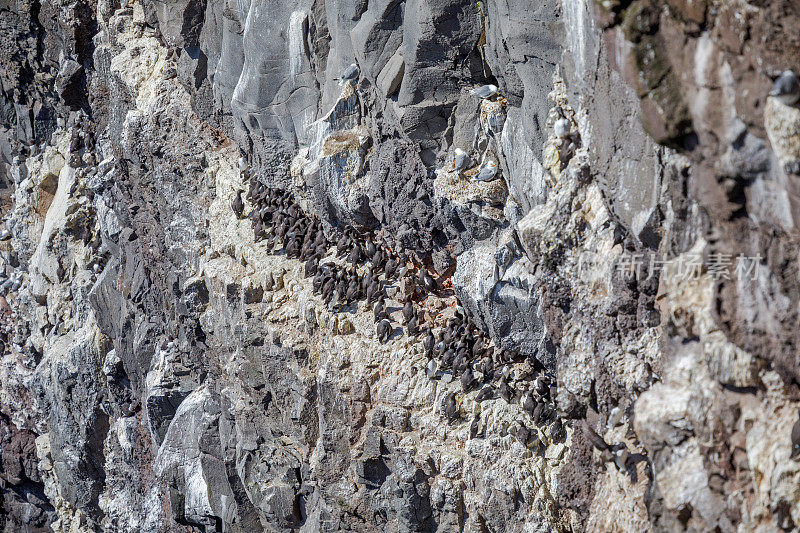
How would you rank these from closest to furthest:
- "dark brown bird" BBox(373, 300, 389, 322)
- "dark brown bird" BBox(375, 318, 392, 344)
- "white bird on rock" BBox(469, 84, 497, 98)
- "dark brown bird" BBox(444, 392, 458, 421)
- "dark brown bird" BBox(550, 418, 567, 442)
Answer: "dark brown bird" BBox(550, 418, 567, 442) → "white bird on rock" BBox(469, 84, 497, 98) → "dark brown bird" BBox(444, 392, 458, 421) → "dark brown bird" BBox(375, 318, 392, 344) → "dark brown bird" BBox(373, 300, 389, 322)

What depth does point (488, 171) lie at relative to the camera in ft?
19.6

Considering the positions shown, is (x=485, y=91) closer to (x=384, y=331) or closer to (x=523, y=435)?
(x=384, y=331)

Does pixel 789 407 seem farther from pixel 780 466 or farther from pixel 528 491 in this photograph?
pixel 528 491

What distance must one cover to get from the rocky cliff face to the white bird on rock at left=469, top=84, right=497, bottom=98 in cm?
2

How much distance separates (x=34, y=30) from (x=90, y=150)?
2806 mm

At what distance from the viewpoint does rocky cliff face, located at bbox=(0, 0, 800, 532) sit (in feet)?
10.6

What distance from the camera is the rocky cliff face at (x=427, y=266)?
322 cm

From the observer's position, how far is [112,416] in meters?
13.2

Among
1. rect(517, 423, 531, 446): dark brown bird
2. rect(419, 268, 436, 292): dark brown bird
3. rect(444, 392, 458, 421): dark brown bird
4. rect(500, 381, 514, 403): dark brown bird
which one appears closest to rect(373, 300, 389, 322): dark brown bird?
rect(419, 268, 436, 292): dark brown bird

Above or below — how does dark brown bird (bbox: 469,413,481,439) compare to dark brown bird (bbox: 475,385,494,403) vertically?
below

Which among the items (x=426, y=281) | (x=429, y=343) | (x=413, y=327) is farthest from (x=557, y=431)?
(x=426, y=281)

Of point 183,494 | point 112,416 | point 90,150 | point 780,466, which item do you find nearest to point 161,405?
point 183,494

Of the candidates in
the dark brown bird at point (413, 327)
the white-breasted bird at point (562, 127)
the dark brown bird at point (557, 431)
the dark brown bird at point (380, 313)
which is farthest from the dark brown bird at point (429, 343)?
the white-breasted bird at point (562, 127)

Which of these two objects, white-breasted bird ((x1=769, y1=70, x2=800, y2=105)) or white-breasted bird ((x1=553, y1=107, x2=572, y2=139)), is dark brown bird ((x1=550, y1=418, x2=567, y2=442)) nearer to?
white-breasted bird ((x1=553, y1=107, x2=572, y2=139))
